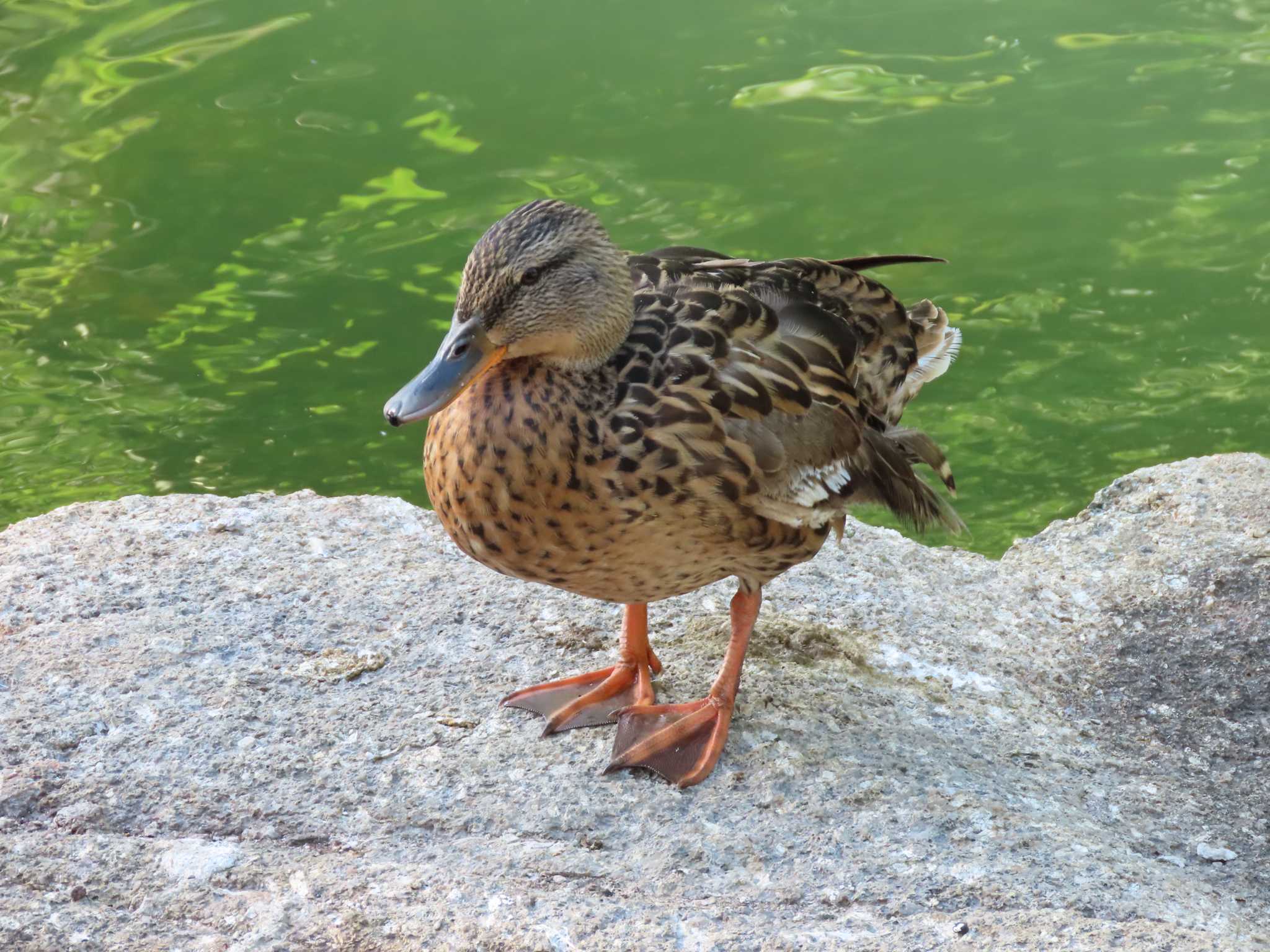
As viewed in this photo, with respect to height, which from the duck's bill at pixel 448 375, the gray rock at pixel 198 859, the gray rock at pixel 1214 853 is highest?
the duck's bill at pixel 448 375

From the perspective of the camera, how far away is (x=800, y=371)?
3.49 meters

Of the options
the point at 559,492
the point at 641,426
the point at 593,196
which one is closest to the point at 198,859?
the point at 559,492

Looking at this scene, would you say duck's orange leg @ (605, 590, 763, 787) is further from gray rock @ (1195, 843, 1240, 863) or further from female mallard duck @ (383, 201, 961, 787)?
gray rock @ (1195, 843, 1240, 863)

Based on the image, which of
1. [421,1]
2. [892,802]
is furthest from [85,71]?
[892,802]

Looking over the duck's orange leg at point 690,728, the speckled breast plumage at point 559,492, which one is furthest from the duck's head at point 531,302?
the duck's orange leg at point 690,728

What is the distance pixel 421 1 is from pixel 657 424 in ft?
25.6

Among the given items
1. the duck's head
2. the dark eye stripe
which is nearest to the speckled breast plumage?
the duck's head

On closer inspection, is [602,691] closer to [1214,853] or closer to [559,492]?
[559,492]

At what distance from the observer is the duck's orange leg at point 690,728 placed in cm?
358

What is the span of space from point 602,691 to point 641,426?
962 mm

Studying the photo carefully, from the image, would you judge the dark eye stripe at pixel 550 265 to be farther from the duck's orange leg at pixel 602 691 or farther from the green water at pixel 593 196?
the green water at pixel 593 196

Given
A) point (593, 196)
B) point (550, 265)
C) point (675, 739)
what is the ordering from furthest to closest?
point (593, 196) < point (675, 739) < point (550, 265)

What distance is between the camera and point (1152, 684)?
425 centimetres

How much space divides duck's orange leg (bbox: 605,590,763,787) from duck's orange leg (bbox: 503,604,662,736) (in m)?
0.07
